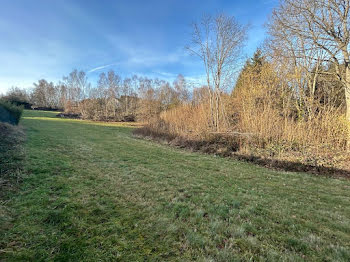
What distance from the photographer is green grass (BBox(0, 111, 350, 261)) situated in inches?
70.5

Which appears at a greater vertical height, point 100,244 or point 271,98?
point 271,98

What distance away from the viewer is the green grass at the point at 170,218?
1.79 m

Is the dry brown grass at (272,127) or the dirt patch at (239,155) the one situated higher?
the dry brown grass at (272,127)

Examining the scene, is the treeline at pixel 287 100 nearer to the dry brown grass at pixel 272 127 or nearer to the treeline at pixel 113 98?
the dry brown grass at pixel 272 127

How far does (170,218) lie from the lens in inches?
96.4

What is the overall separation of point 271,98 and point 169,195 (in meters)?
7.83

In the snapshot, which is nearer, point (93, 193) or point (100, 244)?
point (100, 244)

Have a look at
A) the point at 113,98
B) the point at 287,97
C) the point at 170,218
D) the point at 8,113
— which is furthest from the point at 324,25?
the point at 113,98

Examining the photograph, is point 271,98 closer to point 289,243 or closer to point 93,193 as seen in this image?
point 289,243

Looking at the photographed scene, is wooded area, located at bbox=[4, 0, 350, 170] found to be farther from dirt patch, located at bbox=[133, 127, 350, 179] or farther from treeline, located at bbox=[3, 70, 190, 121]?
treeline, located at bbox=[3, 70, 190, 121]

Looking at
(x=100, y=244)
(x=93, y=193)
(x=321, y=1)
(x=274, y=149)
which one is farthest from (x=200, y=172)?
(x=321, y=1)

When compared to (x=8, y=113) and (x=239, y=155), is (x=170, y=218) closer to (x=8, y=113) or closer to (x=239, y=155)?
(x=239, y=155)

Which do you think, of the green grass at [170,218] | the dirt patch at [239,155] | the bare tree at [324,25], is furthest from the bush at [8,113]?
the bare tree at [324,25]

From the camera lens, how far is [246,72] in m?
9.62
